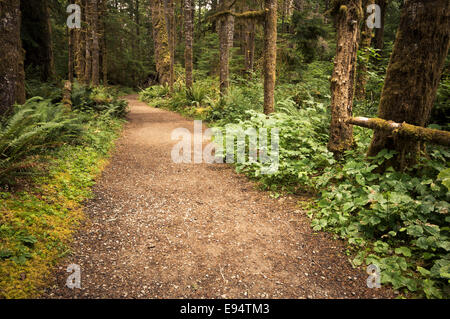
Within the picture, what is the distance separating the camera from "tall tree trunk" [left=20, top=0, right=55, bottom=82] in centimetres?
1061

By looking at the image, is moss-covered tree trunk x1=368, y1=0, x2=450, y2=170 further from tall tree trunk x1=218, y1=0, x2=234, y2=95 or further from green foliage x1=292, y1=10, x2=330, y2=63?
green foliage x1=292, y1=10, x2=330, y2=63

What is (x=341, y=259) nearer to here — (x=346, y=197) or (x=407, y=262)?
(x=407, y=262)

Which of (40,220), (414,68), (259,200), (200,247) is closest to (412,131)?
(414,68)

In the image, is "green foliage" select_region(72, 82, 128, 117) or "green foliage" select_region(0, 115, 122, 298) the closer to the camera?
"green foliage" select_region(0, 115, 122, 298)

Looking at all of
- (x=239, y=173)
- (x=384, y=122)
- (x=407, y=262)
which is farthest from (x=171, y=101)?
(x=407, y=262)

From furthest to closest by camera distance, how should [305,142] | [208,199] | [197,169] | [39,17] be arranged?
1. [39,17]
2. [197,169]
3. [305,142]
4. [208,199]

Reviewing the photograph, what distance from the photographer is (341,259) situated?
308 centimetres

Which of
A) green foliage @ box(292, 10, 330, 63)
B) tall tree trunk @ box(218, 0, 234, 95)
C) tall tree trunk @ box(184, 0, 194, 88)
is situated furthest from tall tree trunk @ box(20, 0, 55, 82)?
green foliage @ box(292, 10, 330, 63)

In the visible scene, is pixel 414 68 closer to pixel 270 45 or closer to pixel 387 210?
pixel 387 210

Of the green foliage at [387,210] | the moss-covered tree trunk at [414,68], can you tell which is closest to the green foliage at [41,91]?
the green foliage at [387,210]

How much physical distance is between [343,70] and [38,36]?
12730mm

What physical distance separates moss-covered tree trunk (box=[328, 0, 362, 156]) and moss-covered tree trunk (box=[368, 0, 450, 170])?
38.9 inches
